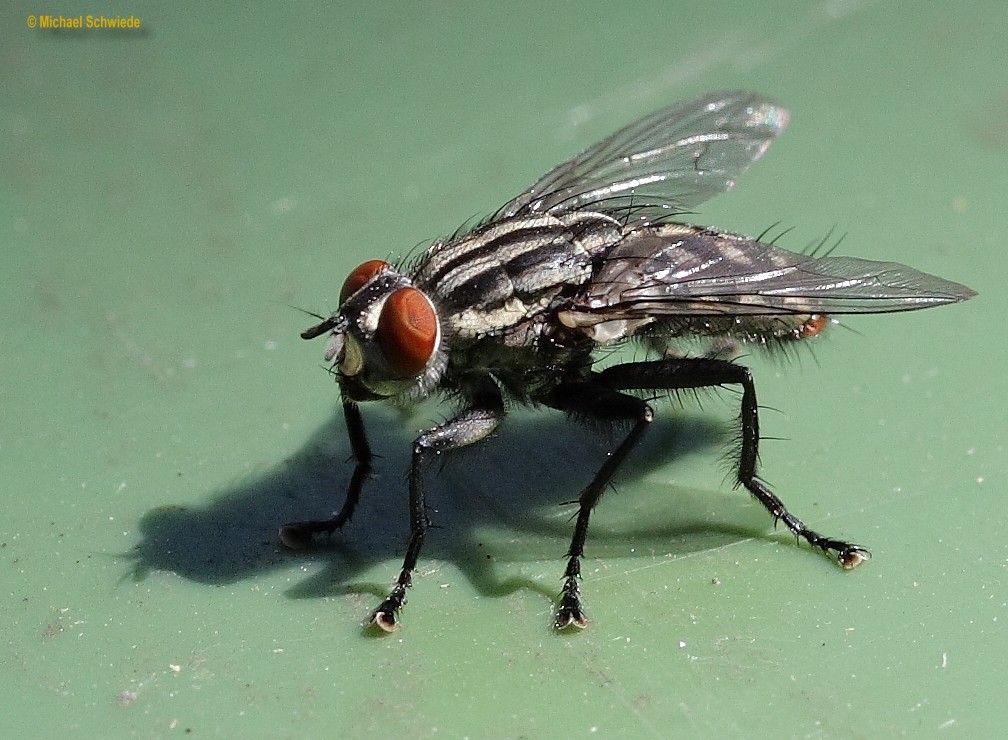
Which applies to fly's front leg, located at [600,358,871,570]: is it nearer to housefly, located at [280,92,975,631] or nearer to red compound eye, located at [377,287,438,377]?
housefly, located at [280,92,975,631]

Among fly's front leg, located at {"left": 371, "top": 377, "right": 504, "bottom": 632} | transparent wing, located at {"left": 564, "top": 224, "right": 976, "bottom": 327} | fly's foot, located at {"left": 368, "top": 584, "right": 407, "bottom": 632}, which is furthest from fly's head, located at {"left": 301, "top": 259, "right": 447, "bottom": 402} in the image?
fly's foot, located at {"left": 368, "top": 584, "right": 407, "bottom": 632}

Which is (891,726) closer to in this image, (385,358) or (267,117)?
(385,358)

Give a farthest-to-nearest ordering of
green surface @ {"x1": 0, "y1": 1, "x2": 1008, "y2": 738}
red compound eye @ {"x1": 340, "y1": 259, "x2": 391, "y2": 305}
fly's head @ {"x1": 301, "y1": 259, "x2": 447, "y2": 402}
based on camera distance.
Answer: red compound eye @ {"x1": 340, "y1": 259, "x2": 391, "y2": 305} → fly's head @ {"x1": 301, "y1": 259, "x2": 447, "y2": 402} → green surface @ {"x1": 0, "y1": 1, "x2": 1008, "y2": 738}

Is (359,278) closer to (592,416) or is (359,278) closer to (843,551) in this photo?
(592,416)

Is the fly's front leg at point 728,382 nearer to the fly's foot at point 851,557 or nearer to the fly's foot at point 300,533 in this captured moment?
the fly's foot at point 851,557

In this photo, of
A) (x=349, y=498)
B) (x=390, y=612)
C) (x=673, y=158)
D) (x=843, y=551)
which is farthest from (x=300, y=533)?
(x=673, y=158)
